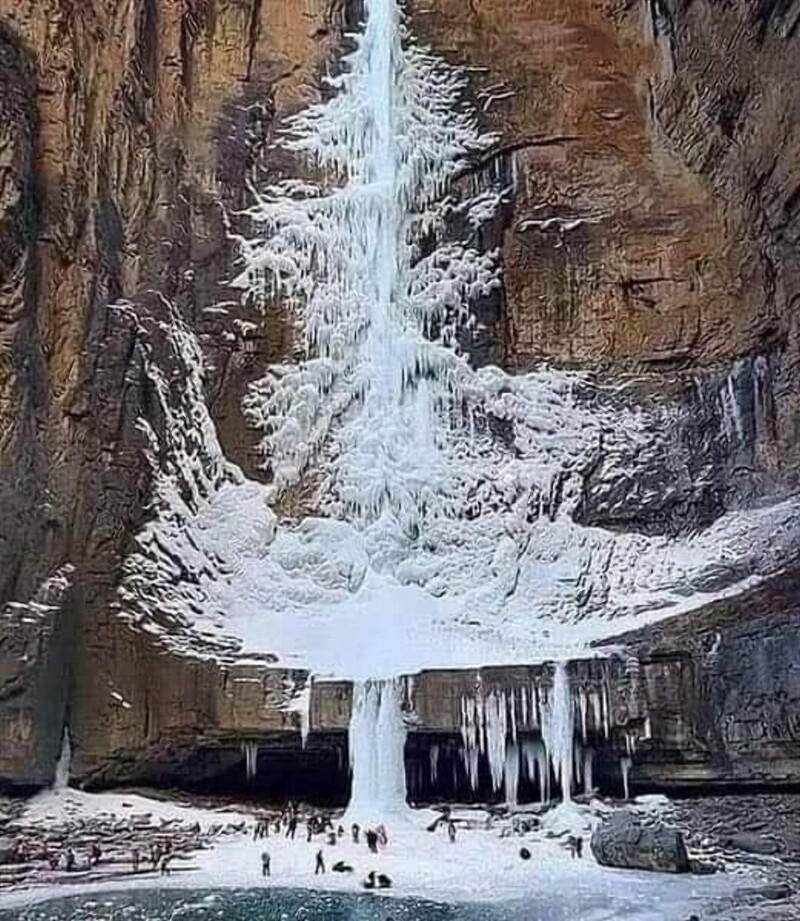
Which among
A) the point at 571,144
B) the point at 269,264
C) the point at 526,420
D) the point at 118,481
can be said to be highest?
the point at 571,144

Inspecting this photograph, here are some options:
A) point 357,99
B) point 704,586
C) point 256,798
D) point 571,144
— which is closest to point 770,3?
point 571,144

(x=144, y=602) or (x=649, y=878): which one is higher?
(x=144, y=602)

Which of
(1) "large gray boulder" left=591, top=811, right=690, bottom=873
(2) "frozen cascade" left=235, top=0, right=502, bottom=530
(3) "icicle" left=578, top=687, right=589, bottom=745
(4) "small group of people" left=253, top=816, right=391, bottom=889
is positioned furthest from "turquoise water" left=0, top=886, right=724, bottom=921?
(2) "frozen cascade" left=235, top=0, right=502, bottom=530

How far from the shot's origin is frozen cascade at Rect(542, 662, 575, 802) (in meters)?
12.0

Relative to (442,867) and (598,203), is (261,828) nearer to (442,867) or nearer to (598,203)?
(442,867)

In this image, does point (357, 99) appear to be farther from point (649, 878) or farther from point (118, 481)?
point (649, 878)

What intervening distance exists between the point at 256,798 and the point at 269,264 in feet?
21.3

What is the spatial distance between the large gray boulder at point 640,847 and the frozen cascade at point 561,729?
1184 millimetres

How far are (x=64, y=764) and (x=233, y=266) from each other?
20.9ft

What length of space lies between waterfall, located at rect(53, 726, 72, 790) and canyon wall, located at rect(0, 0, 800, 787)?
0.12m

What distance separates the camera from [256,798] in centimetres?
1301

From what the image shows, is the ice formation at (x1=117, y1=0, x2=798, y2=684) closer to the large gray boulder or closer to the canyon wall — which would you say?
the canyon wall

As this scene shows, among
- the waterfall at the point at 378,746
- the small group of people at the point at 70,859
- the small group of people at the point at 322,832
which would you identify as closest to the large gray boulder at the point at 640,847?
the small group of people at the point at 322,832

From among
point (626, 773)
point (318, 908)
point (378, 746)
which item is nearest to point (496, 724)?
point (378, 746)
